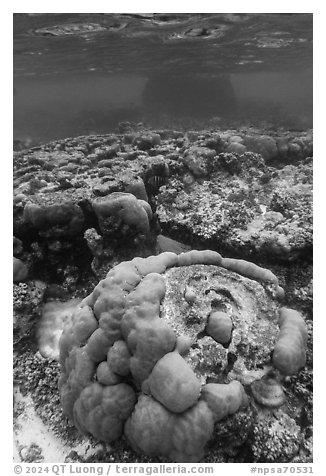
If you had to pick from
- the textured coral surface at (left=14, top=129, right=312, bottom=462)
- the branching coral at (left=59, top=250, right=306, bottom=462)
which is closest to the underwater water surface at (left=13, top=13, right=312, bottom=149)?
the textured coral surface at (left=14, top=129, right=312, bottom=462)

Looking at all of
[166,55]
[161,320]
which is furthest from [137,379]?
[166,55]

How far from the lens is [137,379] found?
10.4 ft

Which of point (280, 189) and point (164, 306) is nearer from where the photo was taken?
point (164, 306)

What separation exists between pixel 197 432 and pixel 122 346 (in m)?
1.03

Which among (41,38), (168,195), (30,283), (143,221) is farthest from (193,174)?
(41,38)

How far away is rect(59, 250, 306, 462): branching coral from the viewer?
289cm

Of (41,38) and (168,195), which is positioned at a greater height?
(41,38)

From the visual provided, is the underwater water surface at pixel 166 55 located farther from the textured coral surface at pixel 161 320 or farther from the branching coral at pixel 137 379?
the branching coral at pixel 137 379

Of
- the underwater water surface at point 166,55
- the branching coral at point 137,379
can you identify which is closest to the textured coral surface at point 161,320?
the branching coral at point 137,379

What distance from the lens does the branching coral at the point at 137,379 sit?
2.89m

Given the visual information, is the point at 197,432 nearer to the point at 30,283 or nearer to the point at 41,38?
the point at 30,283
